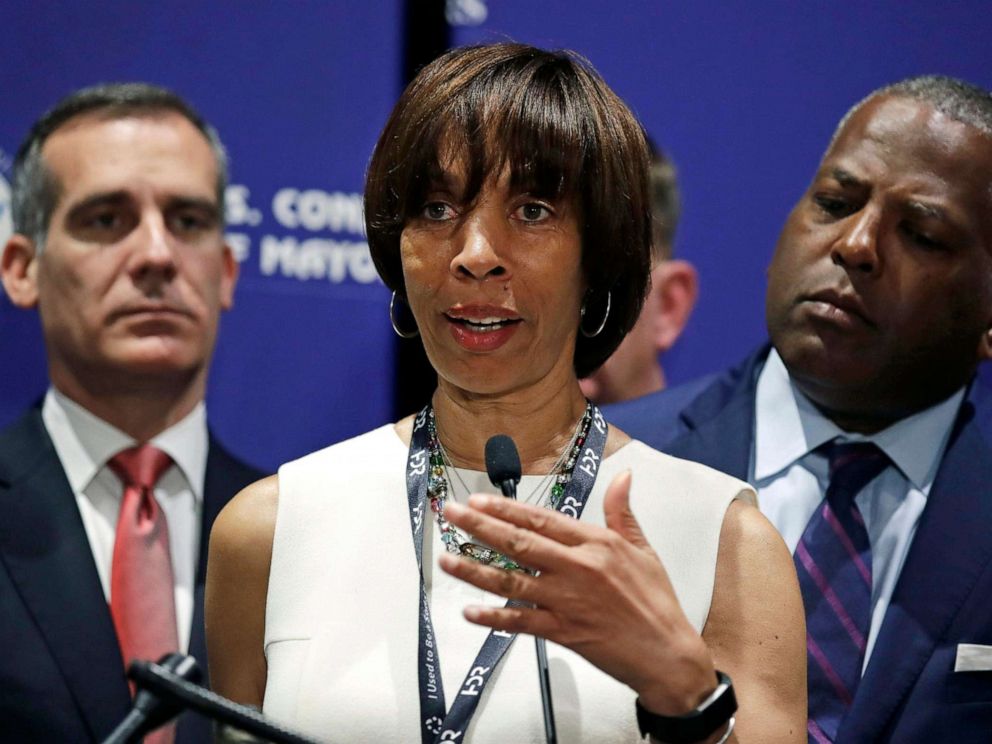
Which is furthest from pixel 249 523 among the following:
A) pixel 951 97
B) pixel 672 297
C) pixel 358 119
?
pixel 672 297

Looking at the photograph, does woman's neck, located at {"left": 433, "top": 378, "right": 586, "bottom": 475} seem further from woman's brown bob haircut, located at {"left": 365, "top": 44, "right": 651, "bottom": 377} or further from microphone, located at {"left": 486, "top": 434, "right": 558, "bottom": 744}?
microphone, located at {"left": 486, "top": 434, "right": 558, "bottom": 744}

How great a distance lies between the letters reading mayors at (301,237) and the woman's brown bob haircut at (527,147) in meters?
1.53

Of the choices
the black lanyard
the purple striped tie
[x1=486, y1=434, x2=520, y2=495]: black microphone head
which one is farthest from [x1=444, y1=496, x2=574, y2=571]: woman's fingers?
the purple striped tie

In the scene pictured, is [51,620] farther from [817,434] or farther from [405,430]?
[817,434]

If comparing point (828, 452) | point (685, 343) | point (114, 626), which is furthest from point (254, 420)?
point (828, 452)

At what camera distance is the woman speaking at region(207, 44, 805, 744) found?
6.53 feet

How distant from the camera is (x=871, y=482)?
9.23 feet

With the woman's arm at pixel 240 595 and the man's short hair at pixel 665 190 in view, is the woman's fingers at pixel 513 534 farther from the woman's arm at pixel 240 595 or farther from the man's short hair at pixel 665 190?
the man's short hair at pixel 665 190

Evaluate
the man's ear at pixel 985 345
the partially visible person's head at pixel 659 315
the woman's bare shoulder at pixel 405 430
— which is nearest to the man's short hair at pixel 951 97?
the man's ear at pixel 985 345

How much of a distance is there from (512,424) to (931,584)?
0.91 meters

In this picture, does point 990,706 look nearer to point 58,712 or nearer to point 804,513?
point 804,513

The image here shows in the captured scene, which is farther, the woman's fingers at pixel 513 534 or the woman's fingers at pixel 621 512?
Answer: the woman's fingers at pixel 621 512

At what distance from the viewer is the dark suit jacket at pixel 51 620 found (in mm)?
2877

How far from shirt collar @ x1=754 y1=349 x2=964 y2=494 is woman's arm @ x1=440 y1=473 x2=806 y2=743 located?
0.88 m
